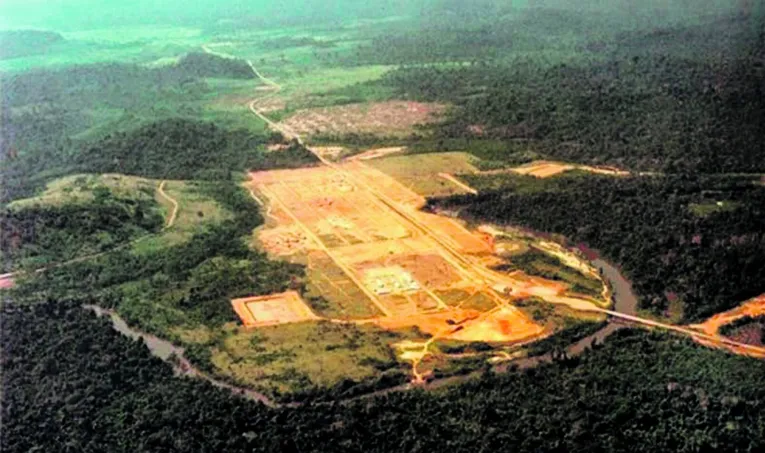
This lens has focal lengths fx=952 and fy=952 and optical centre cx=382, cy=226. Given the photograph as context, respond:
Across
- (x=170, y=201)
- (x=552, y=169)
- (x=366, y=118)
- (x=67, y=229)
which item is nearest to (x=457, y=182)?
(x=552, y=169)

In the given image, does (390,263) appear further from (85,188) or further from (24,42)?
(24,42)

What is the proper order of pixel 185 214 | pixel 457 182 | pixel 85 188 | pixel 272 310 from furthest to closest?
pixel 457 182 < pixel 85 188 < pixel 185 214 < pixel 272 310

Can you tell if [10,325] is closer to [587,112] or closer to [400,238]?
[400,238]

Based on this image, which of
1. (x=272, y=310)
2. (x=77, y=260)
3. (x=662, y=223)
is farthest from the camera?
(x=662, y=223)

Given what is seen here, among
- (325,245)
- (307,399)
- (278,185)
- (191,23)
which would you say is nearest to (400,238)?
(325,245)

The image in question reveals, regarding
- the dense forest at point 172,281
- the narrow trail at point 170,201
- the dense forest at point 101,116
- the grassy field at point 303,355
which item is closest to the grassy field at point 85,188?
the narrow trail at point 170,201

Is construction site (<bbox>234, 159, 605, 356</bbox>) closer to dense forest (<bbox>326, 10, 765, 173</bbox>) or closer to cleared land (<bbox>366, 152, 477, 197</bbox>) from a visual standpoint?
cleared land (<bbox>366, 152, 477, 197</bbox>)

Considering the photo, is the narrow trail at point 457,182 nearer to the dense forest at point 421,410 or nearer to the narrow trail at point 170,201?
the narrow trail at point 170,201
